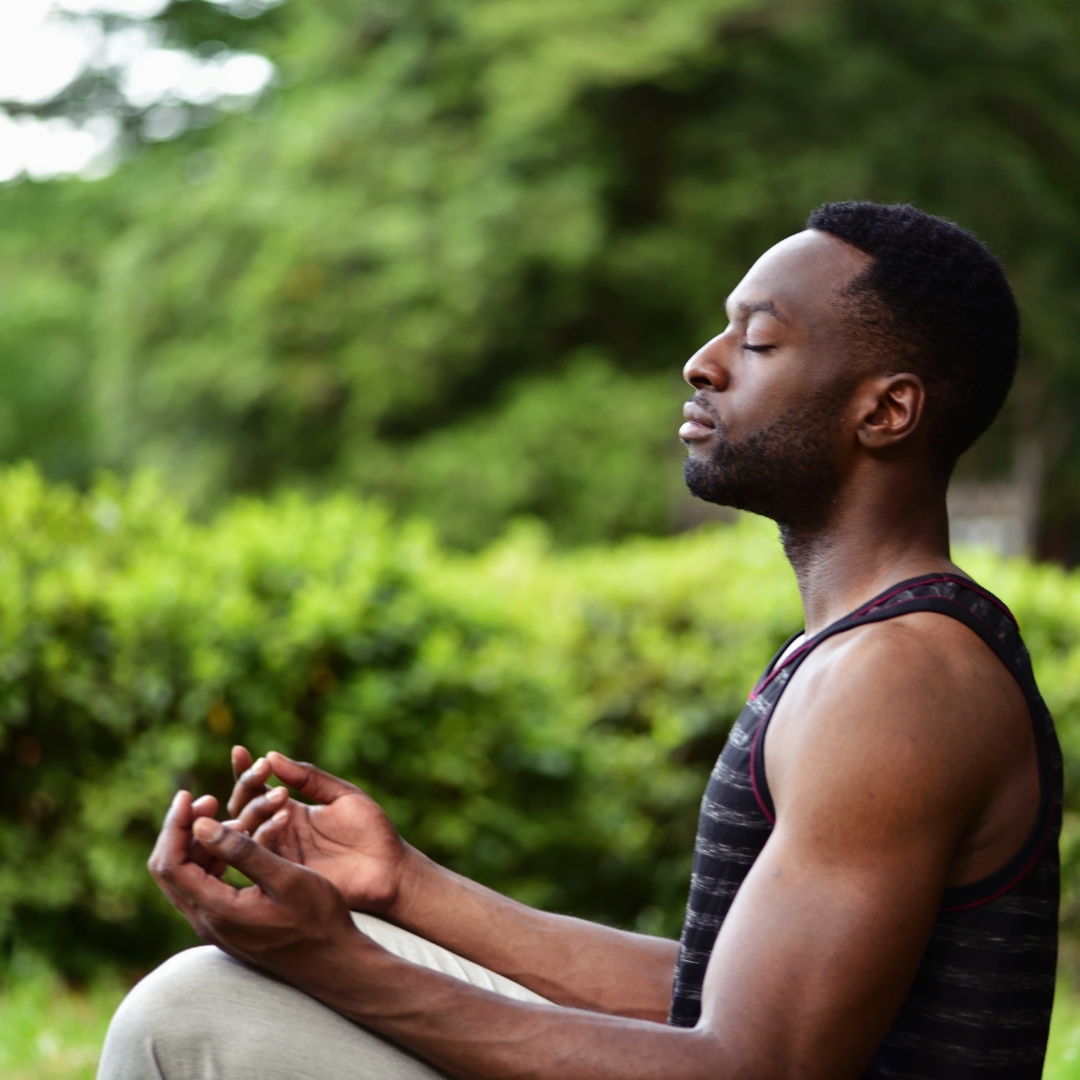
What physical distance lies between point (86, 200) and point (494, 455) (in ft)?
34.5

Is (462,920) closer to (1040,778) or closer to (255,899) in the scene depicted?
(255,899)

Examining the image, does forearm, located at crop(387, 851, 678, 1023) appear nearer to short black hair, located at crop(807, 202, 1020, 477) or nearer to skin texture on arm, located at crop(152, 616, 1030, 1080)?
skin texture on arm, located at crop(152, 616, 1030, 1080)

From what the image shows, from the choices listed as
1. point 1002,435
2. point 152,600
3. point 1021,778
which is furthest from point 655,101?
point 1021,778

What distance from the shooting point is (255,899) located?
1.58m

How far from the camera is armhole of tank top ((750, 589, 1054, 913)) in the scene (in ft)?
5.14

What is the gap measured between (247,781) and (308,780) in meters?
0.18

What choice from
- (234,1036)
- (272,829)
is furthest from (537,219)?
(234,1036)

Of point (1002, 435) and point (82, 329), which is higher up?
point (82, 329)

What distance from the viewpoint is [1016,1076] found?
1.62 meters

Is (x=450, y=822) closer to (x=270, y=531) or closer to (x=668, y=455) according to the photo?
(x=270, y=531)

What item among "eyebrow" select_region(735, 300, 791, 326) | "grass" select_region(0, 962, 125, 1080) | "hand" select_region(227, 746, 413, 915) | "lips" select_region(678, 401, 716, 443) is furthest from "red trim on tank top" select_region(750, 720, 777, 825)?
"grass" select_region(0, 962, 125, 1080)

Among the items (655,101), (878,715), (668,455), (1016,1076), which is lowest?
(668,455)

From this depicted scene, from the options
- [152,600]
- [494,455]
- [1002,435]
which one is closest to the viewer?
[152,600]

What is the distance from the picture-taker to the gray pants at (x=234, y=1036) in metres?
1.64
